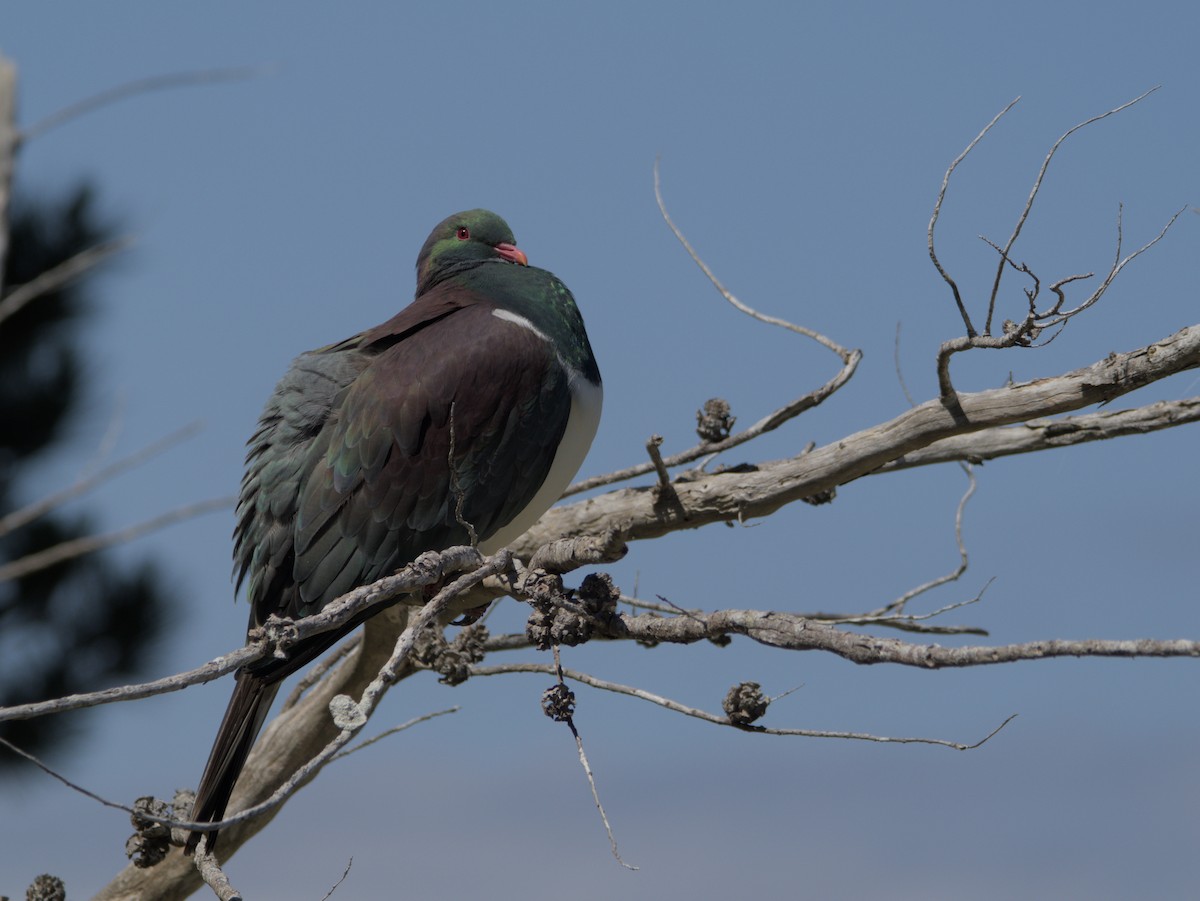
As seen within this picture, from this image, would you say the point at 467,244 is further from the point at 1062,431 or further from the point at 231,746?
the point at 1062,431

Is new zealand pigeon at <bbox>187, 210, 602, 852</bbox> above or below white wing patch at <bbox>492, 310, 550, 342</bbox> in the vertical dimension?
below

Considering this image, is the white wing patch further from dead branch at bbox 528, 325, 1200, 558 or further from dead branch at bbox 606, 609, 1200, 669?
dead branch at bbox 606, 609, 1200, 669

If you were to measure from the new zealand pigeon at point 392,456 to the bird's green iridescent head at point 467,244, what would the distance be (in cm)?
51

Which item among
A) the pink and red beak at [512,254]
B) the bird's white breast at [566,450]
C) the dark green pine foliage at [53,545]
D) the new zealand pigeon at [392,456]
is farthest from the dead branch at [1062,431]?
the dark green pine foliage at [53,545]

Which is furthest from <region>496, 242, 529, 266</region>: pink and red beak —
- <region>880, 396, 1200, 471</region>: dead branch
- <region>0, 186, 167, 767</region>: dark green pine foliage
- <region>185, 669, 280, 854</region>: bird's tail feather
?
<region>0, 186, 167, 767</region>: dark green pine foliage

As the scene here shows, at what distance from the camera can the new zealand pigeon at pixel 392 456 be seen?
3684 mm

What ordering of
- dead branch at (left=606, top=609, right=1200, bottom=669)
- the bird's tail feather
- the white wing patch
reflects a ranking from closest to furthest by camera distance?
dead branch at (left=606, top=609, right=1200, bottom=669) < the bird's tail feather < the white wing patch

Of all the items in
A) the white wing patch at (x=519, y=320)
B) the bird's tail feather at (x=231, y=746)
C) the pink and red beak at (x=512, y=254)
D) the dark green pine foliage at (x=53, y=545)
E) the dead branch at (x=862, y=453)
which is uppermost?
the dark green pine foliage at (x=53, y=545)

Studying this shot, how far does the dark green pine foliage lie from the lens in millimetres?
8141

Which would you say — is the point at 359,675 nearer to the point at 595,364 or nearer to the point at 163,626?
the point at 595,364

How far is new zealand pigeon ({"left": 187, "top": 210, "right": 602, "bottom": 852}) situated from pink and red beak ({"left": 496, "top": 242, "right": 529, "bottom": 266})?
497 millimetres

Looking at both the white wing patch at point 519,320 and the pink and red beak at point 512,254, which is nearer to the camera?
the white wing patch at point 519,320

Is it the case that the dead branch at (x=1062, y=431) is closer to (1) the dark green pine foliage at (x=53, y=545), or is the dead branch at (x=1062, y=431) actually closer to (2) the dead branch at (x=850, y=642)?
(2) the dead branch at (x=850, y=642)

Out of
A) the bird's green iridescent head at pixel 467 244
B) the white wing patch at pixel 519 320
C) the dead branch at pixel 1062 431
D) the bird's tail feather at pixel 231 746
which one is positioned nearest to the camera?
the bird's tail feather at pixel 231 746
